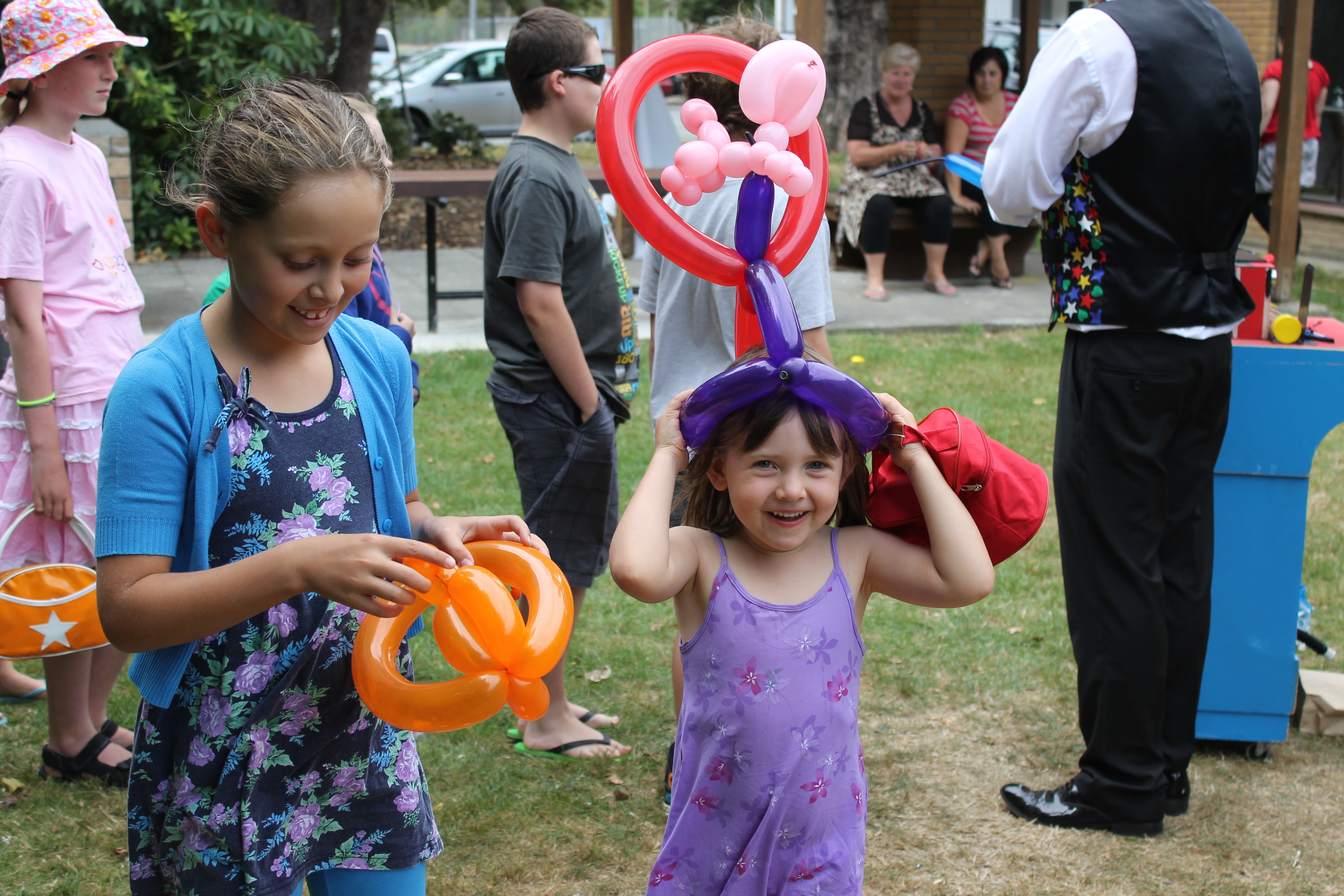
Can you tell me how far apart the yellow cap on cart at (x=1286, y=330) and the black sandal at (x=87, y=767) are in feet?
11.3

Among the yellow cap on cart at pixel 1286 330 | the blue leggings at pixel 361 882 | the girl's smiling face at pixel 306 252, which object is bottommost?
the blue leggings at pixel 361 882

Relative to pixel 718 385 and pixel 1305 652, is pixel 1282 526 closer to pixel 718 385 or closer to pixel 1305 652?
pixel 1305 652

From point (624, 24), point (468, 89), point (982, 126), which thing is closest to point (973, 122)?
point (982, 126)

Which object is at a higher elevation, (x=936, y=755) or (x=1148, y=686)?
(x=1148, y=686)

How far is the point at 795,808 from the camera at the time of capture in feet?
6.43

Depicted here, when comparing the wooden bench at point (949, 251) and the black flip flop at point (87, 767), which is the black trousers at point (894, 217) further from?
the black flip flop at point (87, 767)

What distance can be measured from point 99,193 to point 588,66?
1365 millimetres

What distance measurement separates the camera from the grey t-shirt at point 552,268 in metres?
3.15

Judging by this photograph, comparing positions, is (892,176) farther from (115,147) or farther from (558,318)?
(558,318)

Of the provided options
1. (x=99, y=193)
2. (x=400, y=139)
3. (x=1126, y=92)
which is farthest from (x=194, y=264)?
Result: (x=1126, y=92)

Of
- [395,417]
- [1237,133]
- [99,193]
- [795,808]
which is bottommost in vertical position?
[795,808]

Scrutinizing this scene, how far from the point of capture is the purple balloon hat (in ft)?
→ 6.09

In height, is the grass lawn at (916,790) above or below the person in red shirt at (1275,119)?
below

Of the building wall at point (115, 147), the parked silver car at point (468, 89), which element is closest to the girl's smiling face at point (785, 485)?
the building wall at point (115, 147)
